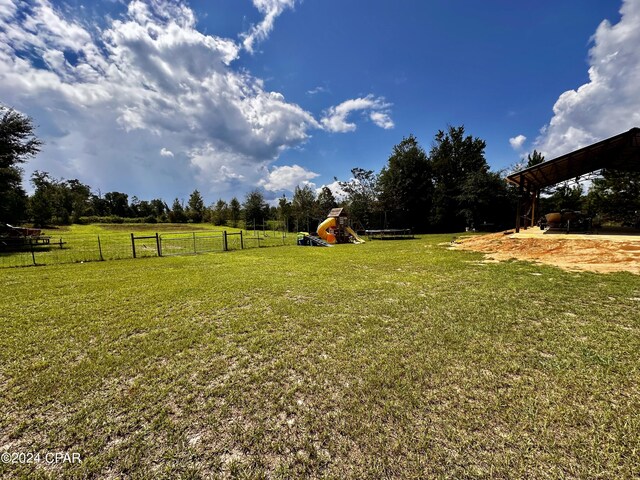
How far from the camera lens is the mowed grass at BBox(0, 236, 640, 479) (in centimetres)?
187

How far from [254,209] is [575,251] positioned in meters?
43.4

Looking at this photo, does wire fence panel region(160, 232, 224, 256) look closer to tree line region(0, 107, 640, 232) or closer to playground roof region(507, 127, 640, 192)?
tree line region(0, 107, 640, 232)

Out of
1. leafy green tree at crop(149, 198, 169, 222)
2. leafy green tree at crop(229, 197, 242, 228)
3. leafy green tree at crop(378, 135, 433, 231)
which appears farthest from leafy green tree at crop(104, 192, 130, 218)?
leafy green tree at crop(378, 135, 433, 231)

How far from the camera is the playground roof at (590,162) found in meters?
12.2

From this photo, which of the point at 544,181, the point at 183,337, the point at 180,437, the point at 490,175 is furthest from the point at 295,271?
the point at 490,175

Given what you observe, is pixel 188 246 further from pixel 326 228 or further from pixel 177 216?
pixel 177 216

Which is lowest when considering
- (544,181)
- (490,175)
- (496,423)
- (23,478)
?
(496,423)

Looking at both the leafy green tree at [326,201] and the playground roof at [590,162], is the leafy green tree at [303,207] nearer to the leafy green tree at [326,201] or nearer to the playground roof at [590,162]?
the leafy green tree at [326,201]

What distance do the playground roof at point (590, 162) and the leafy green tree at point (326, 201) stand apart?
A: 22.8m

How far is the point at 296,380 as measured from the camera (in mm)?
2832

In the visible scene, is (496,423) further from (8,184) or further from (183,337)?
(8,184)

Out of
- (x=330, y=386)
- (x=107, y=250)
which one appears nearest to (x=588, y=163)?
(x=330, y=386)

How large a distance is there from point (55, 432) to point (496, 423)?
3.72 metres

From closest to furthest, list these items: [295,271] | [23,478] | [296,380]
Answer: [23,478], [296,380], [295,271]
